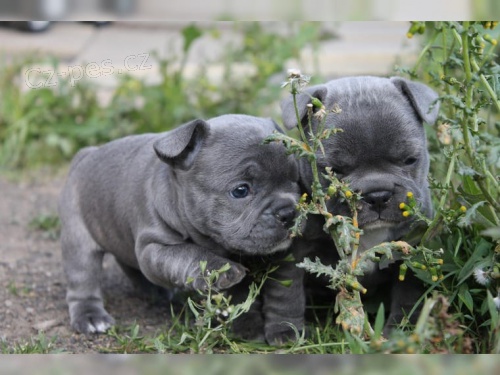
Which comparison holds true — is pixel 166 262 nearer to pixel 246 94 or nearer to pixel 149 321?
pixel 149 321

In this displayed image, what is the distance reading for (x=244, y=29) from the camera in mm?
9234

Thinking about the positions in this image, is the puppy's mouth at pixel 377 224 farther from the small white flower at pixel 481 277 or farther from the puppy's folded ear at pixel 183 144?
the puppy's folded ear at pixel 183 144

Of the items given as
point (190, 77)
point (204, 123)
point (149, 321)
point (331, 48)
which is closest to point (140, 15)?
point (204, 123)

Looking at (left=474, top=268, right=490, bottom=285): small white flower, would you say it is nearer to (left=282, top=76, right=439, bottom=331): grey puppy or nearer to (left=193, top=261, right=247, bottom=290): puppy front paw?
(left=282, top=76, right=439, bottom=331): grey puppy

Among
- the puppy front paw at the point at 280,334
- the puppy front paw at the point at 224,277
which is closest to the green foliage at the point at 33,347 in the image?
the puppy front paw at the point at 224,277

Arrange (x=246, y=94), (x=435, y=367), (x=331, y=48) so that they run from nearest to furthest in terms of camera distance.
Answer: (x=435, y=367), (x=246, y=94), (x=331, y=48)

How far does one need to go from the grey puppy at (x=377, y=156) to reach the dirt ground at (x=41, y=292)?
1.23 m

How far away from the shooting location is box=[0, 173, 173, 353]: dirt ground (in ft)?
15.2

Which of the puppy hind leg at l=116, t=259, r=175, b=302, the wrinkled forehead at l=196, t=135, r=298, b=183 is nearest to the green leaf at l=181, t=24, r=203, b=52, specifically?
the puppy hind leg at l=116, t=259, r=175, b=302

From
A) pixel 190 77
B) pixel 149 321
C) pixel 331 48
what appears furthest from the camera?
pixel 331 48

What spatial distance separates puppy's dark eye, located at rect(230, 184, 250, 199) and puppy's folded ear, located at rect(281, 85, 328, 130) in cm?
37

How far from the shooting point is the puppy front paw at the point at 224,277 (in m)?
4.11

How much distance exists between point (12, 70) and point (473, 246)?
5.55 m

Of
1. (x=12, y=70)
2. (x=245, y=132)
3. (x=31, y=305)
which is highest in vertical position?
(x=245, y=132)
